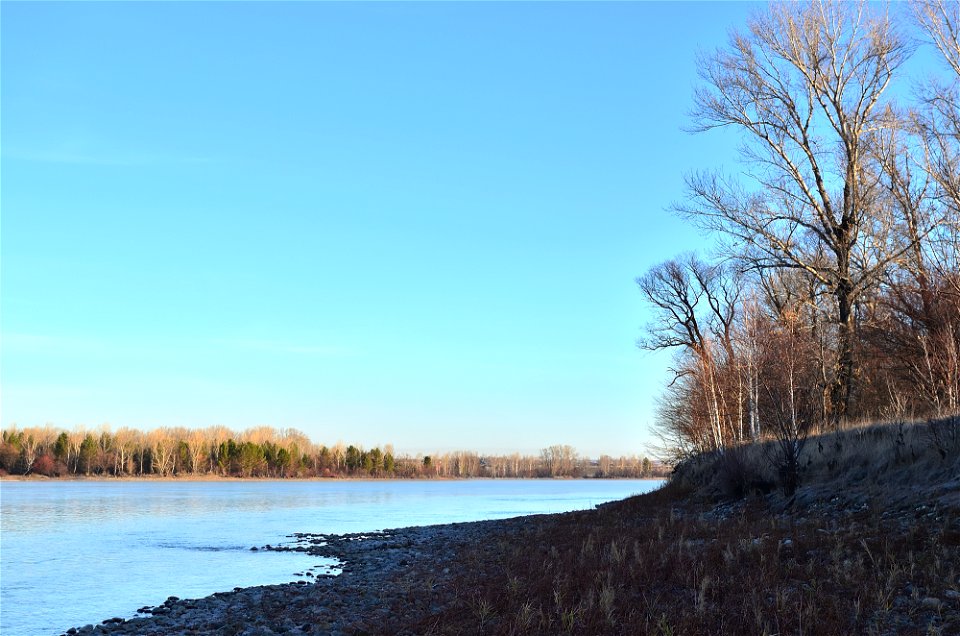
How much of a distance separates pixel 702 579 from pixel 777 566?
1.03m

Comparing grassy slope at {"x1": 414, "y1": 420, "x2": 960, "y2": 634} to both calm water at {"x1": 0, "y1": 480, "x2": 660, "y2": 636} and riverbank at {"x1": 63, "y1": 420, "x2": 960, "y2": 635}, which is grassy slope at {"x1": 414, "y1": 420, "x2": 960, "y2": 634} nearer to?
riverbank at {"x1": 63, "y1": 420, "x2": 960, "y2": 635}

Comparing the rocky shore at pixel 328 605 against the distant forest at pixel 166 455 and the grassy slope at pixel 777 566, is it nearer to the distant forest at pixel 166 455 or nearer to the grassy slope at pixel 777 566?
the grassy slope at pixel 777 566

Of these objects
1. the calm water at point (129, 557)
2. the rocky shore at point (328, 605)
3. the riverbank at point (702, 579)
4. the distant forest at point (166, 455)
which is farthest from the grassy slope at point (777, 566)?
the distant forest at point (166, 455)

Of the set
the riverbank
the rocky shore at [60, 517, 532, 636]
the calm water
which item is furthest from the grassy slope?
the calm water

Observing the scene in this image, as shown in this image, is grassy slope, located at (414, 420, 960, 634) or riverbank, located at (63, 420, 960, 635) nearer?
grassy slope, located at (414, 420, 960, 634)

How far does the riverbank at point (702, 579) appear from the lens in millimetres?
8727

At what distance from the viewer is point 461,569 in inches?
607

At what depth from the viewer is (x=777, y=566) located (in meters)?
10.4

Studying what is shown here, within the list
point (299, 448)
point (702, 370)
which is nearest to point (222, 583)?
point (702, 370)

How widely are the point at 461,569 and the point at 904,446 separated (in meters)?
8.88

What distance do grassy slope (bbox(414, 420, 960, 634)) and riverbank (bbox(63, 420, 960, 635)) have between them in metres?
0.03

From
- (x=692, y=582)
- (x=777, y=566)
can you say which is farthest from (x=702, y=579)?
(x=777, y=566)

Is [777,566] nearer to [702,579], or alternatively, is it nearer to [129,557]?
[702,579]

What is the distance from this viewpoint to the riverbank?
8.73m
